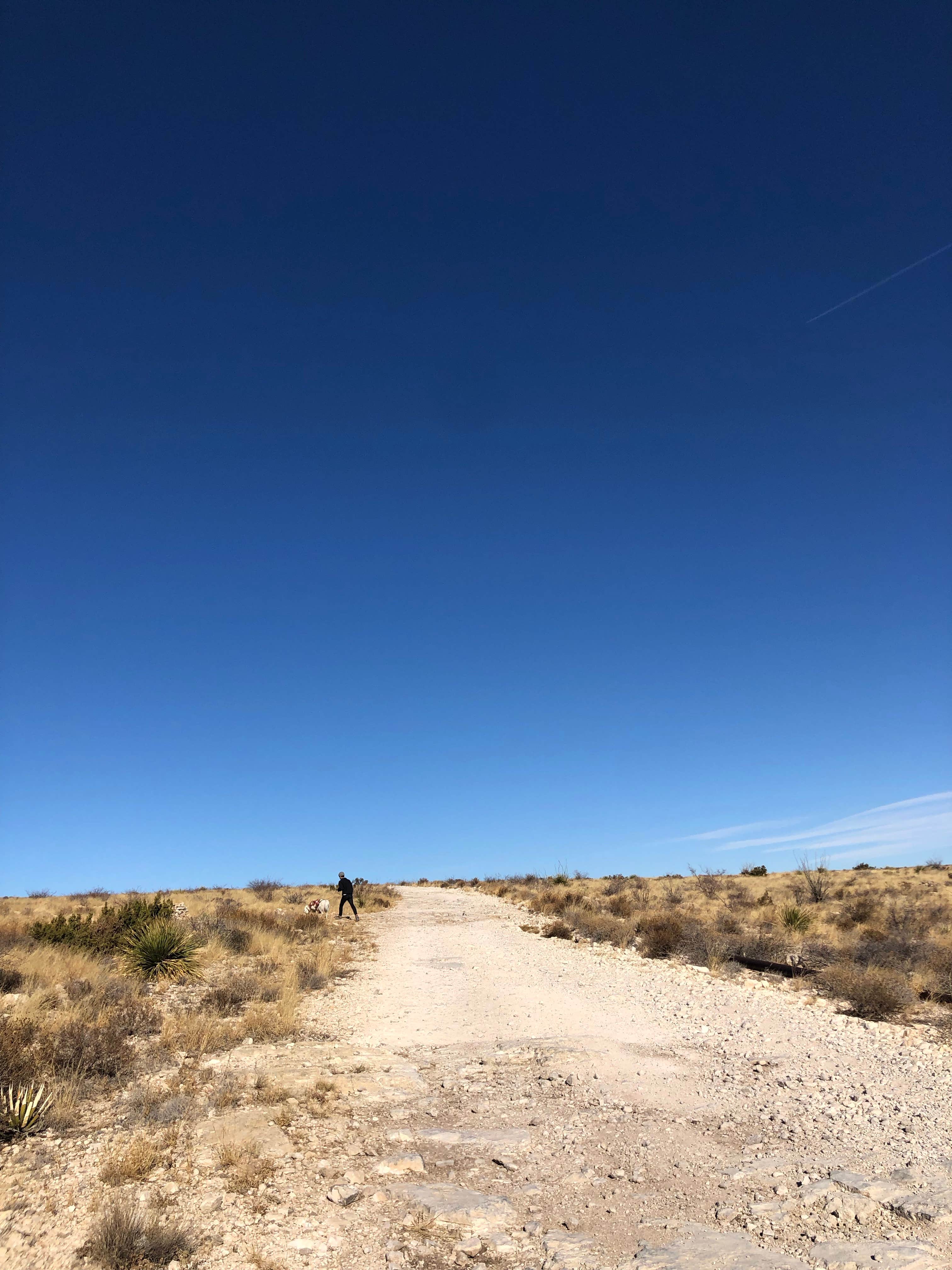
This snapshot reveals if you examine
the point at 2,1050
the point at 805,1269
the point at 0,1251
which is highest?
the point at 2,1050

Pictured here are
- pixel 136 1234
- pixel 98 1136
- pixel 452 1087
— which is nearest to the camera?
pixel 136 1234

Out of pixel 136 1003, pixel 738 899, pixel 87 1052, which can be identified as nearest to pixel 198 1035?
pixel 87 1052

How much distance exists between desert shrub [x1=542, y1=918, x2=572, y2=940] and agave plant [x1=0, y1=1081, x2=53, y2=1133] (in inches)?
651

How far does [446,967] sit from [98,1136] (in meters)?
11.5

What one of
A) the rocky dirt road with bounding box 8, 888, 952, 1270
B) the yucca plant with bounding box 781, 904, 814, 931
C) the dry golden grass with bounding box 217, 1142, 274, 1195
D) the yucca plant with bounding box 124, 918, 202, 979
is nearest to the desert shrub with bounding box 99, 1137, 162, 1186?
the rocky dirt road with bounding box 8, 888, 952, 1270

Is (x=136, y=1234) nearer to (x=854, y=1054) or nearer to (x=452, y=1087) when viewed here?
(x=452, y=1087)

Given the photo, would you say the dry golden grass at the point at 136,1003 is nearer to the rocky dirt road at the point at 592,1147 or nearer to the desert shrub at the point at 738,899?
the rocky dirt road at the point at 592,1147

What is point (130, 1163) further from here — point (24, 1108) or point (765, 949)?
point (765, 949)

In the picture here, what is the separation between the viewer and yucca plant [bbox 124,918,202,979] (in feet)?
47.8

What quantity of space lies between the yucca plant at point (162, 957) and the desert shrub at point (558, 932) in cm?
1025

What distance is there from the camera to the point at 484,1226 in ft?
17.0

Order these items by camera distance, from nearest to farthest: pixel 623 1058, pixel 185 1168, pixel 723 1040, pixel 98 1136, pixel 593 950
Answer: pixel 185 1168 < pixel 98 1136 < pixel 623 1058 < pixel 723 1040 < pixel 593 950

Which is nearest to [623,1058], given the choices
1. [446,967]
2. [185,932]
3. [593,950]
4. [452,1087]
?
[452,1087]

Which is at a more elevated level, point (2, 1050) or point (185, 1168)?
point (2, 1050)
